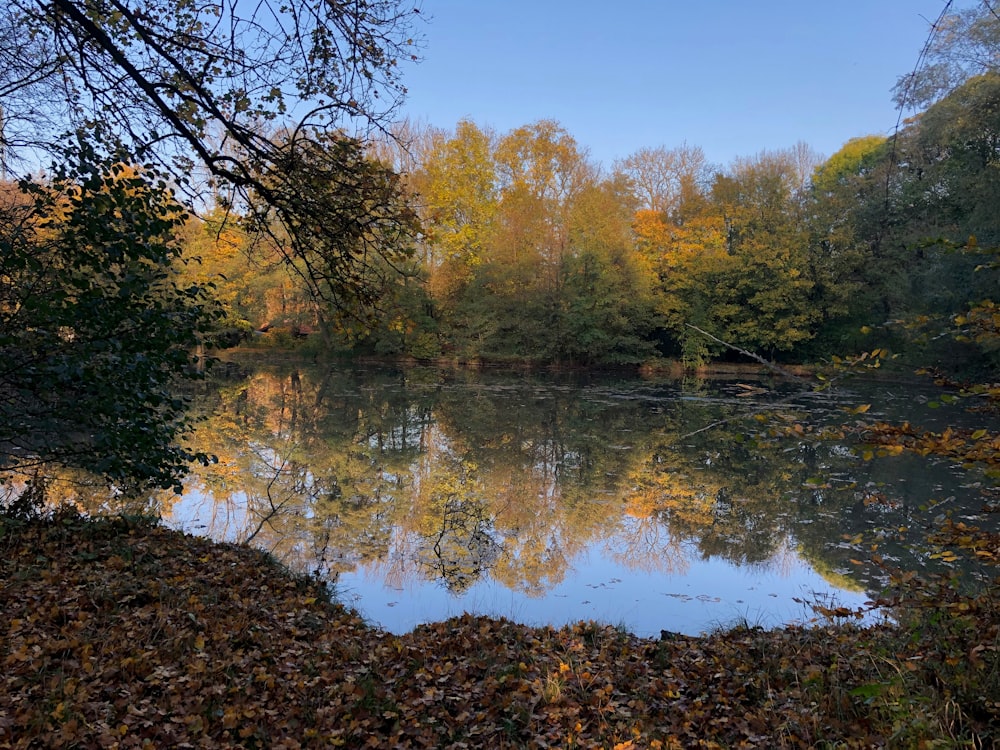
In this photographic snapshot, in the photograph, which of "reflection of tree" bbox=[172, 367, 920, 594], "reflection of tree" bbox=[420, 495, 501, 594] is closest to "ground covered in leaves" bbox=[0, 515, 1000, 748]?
"reflection of tree" bbox=[172, 367, 920, 594]

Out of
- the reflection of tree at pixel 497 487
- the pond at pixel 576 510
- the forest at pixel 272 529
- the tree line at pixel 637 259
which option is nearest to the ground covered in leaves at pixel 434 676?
the forest at pixel 272 529

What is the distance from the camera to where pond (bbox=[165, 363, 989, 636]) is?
6.05m

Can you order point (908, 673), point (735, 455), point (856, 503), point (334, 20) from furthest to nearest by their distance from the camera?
point (735, 455), point (856, 503), point (334, 20), point (908, 673)

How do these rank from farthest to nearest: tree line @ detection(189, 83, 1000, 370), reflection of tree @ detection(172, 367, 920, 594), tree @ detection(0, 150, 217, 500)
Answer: tree line @ detection(189, 83, 1000, 370), reflection of tree @ detection(172, 367, 920, 594), tree @ detection(0, 150, 217, 500)

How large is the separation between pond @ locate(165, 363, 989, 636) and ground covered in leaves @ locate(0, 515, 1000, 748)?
2.63 feet

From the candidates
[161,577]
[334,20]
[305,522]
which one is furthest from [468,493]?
[334,20]

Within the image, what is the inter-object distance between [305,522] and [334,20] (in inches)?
239

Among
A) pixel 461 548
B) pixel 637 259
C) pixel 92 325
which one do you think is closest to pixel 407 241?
pixel 92 325

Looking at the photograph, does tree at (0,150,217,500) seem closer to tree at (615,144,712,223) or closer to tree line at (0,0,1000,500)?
tree line at (0,0,1000,500)

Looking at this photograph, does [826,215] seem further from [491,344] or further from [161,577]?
[161,577]

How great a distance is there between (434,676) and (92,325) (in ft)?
10.9

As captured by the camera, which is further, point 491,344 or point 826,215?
point 491,344

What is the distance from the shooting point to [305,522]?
8.18 meters

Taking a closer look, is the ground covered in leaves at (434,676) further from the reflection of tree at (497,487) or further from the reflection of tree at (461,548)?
the reflection of tree at (461,548)
